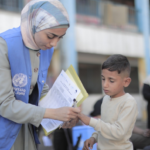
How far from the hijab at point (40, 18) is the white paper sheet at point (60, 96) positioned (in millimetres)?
289

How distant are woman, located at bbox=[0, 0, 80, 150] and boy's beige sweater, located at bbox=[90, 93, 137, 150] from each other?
1.13ft

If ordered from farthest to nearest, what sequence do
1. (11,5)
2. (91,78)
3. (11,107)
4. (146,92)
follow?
(91,78) → (11,5) → (146,92) → (11,107)

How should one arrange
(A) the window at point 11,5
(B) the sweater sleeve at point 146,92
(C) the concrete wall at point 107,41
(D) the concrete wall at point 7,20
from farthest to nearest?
(C) the concrete wall at point 107,41, (A) the window at point 11,5, (D) the concrete wall at point 7,20, (B) the sweater sleeve at point 146,92

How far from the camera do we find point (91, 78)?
10.0m

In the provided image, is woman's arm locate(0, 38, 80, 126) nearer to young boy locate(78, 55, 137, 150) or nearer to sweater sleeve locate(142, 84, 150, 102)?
young boy locate(78, 55, 137, 150)

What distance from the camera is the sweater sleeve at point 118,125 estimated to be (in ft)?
4.92

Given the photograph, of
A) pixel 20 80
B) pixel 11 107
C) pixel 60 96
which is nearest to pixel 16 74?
pixel 20 80

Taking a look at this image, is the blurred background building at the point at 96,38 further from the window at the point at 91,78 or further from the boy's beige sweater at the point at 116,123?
the boy's beige sweater at the point at 116,123

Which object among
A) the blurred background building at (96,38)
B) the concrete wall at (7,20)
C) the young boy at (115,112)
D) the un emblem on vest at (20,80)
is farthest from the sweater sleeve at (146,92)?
the concrete wall at (7,20)

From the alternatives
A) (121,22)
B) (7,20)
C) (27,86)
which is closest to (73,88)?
(27,86)

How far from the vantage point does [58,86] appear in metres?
1.50

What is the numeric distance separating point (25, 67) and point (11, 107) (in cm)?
28

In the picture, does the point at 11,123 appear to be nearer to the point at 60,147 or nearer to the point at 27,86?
the point at 27,86

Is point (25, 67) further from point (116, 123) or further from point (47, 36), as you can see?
point (116, 123)
